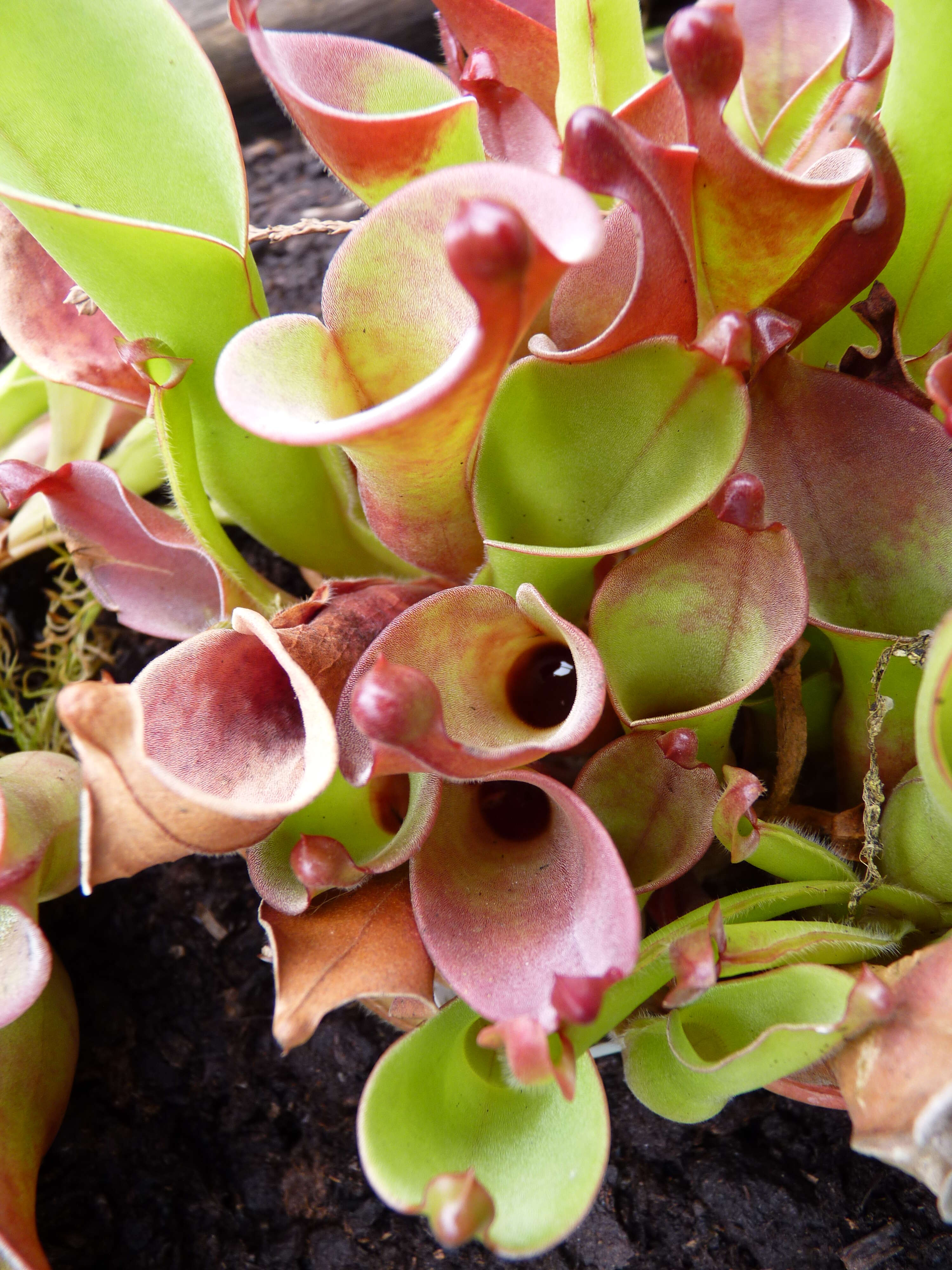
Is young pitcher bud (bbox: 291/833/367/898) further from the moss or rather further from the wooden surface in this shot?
the wooden surface

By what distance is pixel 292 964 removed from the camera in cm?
46

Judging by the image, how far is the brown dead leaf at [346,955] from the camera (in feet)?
1.43

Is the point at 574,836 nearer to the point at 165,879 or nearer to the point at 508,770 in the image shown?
the point at 508,770

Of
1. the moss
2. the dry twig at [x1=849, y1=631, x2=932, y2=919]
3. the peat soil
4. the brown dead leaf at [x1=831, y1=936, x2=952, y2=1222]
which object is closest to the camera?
the brown dead leaf at [x1=831, y1=936, x2=952, y2=1222]

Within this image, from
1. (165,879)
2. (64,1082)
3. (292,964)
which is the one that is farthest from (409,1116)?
(165,879)

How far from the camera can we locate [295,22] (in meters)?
1.22

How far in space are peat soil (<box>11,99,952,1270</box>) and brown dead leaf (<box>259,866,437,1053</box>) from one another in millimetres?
291

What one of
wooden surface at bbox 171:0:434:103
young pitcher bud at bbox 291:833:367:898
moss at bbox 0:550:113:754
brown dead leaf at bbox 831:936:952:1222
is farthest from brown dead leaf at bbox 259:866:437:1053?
wooden surface at bbox 171:0:434:103

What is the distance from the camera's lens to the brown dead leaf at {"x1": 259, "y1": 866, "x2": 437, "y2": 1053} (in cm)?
44

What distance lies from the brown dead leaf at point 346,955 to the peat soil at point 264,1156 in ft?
0.95

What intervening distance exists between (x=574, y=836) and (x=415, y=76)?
49cm

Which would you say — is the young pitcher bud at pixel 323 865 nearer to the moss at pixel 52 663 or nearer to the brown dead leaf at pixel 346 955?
the brown dead leaf at pixel 346 955

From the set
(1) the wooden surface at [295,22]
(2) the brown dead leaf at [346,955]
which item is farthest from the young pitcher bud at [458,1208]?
(1) the wooden surface at [295,22]

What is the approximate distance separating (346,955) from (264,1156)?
0.36m
